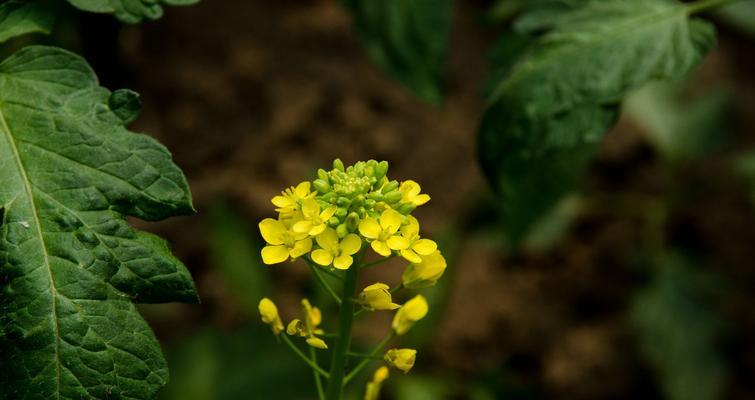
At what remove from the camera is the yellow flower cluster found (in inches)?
52.1

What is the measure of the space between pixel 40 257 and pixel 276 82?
2.00 meters

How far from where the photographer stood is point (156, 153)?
1524 millimetres

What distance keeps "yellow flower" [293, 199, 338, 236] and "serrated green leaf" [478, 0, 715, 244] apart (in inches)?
29.1

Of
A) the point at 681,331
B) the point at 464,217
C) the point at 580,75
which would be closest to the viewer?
the point at 580,75

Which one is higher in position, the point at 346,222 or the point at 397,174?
the point at 346,222

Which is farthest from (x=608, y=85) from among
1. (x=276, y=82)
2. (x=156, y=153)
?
(x=276, y=82)

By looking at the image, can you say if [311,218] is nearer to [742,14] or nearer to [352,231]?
[352,231]

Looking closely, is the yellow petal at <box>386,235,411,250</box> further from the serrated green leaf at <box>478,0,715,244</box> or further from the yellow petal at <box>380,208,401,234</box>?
the serrated green leaf at <box>478,0,715,244</box>

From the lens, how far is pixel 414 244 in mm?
1338

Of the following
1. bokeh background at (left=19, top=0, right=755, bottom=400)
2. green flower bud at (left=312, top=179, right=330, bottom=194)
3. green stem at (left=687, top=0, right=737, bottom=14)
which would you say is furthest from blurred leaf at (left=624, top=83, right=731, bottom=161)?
green flower bud at (left=312, top=179, right=330, bottom=194)

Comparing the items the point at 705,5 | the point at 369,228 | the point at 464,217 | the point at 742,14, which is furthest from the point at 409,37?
the point at 742,14

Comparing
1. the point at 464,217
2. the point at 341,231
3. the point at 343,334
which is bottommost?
the point at 464,217

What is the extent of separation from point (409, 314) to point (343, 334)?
112 millimetres

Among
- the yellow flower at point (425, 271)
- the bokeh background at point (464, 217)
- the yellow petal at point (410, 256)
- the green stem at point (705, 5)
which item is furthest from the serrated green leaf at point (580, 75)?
the bokeh background at point (464, 217)
